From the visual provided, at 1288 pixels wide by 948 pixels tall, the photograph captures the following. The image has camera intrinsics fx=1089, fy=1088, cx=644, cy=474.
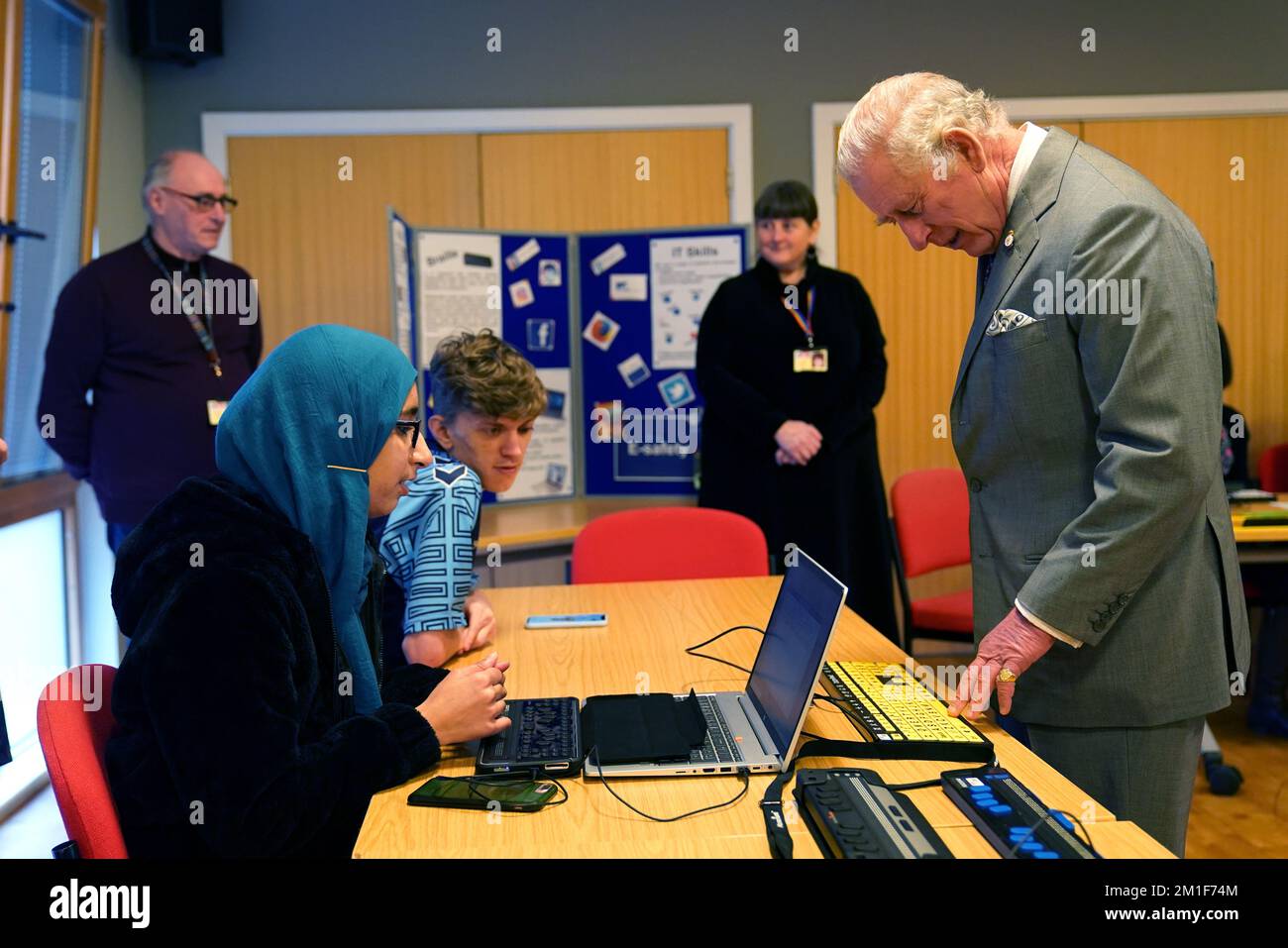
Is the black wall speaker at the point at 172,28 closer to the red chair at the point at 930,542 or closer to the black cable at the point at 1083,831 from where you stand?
the red chair at the point at 930,542

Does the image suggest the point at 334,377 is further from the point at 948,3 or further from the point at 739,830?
the point at 948,3

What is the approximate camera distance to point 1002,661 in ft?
4.92

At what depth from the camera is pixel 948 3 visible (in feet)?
16.2

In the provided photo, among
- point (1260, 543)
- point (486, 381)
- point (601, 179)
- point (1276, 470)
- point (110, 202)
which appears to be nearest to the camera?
point (486, 381)

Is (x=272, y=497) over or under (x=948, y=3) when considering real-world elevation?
under

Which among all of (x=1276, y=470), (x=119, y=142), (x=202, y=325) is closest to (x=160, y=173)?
(x=202, y=325)

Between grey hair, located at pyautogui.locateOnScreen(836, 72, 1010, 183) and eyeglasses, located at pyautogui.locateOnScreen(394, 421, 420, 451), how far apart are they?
759 millimetres

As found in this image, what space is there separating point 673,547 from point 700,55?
286cm

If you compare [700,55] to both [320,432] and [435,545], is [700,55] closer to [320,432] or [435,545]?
[435,545]
